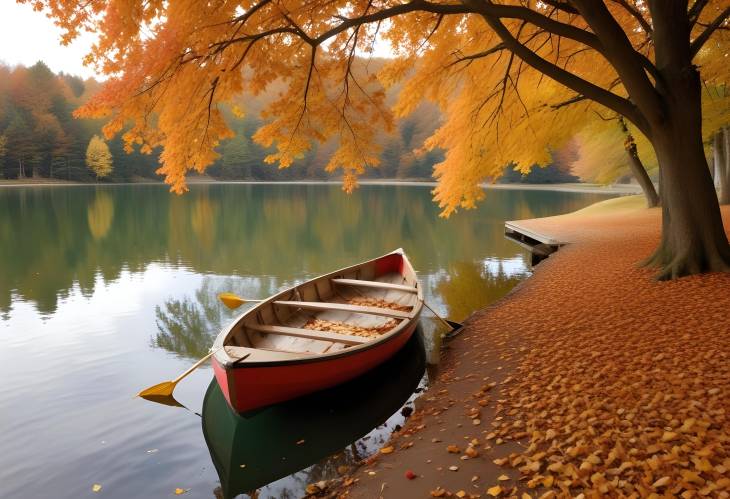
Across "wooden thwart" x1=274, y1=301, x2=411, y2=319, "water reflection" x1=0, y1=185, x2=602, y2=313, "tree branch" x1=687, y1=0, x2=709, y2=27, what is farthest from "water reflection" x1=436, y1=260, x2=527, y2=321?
"tree branch" x1=687, y1=0, x2=709, y2=27

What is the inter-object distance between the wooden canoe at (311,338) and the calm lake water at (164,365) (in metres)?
0.54

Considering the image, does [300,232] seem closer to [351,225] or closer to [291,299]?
Result: [351,225]

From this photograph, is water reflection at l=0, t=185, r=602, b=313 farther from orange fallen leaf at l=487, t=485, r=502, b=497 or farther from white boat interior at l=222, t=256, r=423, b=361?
orange fallen leaf at l=487, t=485, r=502, b=497

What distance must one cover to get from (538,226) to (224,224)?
14898mm

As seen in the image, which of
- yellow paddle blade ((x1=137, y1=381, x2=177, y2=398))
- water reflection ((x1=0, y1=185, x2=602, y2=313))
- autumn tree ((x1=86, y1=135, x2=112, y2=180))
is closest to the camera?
yellow paddle blade ((x1=137, y1=381, x2=177, y2=398))

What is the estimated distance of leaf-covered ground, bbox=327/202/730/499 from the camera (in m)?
2.98

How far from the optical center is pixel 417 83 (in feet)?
33.4

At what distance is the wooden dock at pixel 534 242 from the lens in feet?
45.4

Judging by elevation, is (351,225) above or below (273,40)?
below

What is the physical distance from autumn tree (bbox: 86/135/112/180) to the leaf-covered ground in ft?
198

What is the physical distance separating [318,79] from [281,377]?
531 centimetres

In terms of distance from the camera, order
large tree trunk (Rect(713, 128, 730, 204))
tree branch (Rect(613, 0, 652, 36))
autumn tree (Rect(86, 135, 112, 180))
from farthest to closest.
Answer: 1. autumn tree (Rect(86, 135, 112, 180))
2. large tree trunk (Rect(713, 128, 730, 204))
3. tree branch (Rect(613, 0, 652, 36))

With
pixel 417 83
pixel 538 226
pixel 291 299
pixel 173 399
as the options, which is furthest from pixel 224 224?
pixel 173 399

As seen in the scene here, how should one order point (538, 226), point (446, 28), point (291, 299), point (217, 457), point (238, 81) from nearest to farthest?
point (217, 457), point (238, 81), point (291, 299), point (446, 28), point (538, 226)
